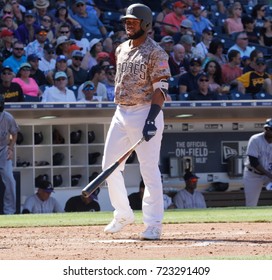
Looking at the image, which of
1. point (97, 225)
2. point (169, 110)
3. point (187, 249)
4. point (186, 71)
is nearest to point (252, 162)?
point (169, 110)

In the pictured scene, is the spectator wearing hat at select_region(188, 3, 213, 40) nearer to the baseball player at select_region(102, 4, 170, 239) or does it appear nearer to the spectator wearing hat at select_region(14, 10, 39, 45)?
the spectator wearing hat at select_region(14, 10, 39, 45)

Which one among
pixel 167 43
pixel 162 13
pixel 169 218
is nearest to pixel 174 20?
pixel 162 13

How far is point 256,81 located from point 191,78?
4.78ft

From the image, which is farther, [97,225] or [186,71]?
[186,71]

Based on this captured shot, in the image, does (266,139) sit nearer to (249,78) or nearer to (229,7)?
(249,78)

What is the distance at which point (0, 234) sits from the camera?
923cm

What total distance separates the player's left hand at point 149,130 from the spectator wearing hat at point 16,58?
8370 millimetres

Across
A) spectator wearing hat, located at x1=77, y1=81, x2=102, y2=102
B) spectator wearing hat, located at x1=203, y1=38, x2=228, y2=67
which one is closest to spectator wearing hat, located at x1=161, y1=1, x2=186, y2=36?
spectator wearing hat, located at x1=203, y1=38, x2=228, y2=67

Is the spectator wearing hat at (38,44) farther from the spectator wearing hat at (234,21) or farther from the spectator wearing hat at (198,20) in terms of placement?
the spectator wearing hat at (234,21)

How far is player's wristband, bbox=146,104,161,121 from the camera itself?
8.04 meters

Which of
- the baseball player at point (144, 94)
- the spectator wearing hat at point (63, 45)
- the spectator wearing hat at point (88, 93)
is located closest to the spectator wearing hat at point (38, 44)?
the spectator wearing hat at point (63, 45)

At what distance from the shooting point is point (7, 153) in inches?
562

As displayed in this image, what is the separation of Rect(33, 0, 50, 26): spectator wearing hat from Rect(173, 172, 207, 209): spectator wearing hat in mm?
4096

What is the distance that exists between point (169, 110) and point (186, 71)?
1.66 meters
